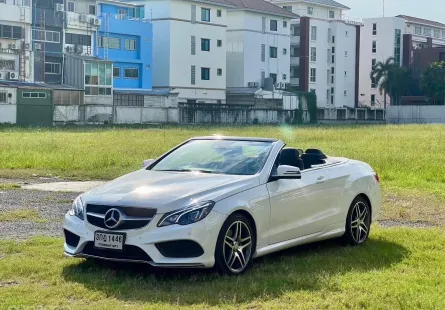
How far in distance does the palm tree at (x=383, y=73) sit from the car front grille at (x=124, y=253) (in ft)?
308

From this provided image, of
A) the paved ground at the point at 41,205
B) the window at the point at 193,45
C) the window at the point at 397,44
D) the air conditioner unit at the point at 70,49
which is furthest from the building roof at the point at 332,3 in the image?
Answer: the paved ground at the point at 41,205

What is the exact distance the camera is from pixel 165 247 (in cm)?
765

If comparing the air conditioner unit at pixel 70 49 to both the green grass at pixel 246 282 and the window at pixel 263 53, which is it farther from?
the green grass at pixel 246 282

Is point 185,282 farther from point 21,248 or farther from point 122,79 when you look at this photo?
point 122,79

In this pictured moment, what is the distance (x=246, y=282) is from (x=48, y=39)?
63082 millimetres

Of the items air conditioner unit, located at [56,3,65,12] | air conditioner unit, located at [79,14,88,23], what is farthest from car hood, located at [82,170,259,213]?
air conditioner unit, located at [79,14,88,23]

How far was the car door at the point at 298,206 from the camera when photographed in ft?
28.6

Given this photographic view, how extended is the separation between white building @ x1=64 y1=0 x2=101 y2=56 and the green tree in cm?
4284

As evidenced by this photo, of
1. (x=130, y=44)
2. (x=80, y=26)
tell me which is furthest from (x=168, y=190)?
(x=130, y=44)

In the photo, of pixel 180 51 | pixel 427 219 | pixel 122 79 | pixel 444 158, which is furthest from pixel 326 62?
pixel 427 219

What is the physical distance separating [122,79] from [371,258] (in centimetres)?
6810

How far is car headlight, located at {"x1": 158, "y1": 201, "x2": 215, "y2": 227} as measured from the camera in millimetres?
7658

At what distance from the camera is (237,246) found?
26.6 feet

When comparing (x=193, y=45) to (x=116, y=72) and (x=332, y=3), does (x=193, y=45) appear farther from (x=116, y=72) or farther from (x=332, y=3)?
(x=332, y=3)
